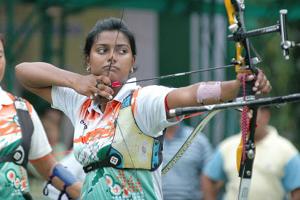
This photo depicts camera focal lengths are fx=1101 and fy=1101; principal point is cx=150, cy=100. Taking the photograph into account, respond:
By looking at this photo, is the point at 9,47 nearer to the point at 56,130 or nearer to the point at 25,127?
the point at 56,130

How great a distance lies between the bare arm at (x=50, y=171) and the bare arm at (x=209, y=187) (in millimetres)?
2901

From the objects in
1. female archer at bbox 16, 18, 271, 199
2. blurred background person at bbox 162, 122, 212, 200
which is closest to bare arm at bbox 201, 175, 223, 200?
blurred background person at bbox 162, 122, 212, 200

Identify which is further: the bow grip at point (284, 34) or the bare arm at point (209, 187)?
the bare arm at point (209, 187)

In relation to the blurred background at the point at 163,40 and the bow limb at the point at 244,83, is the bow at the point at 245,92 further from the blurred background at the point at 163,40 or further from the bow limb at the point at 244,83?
the blurred background at the point at 163,40

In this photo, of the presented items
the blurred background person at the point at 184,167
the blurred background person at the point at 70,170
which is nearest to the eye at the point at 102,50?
the blurred background person at the point at 70,170

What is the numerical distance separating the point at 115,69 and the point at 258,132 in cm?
357

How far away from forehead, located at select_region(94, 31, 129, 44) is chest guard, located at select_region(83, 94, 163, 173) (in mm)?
289

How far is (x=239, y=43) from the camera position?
429 centimetres

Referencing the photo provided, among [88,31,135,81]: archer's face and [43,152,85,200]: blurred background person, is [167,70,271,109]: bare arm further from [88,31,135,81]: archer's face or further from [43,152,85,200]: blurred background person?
[43,152,85,200]: blurred background person

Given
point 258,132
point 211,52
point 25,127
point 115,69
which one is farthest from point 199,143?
point 115,69

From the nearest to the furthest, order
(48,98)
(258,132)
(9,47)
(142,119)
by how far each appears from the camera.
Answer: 1. (142,119)
2. (48,98)
3. (258,132)
4. (9,47)

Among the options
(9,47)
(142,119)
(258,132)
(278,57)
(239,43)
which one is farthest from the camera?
(278,57)

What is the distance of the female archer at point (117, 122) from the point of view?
466cm

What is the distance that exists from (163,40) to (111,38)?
7631mm
